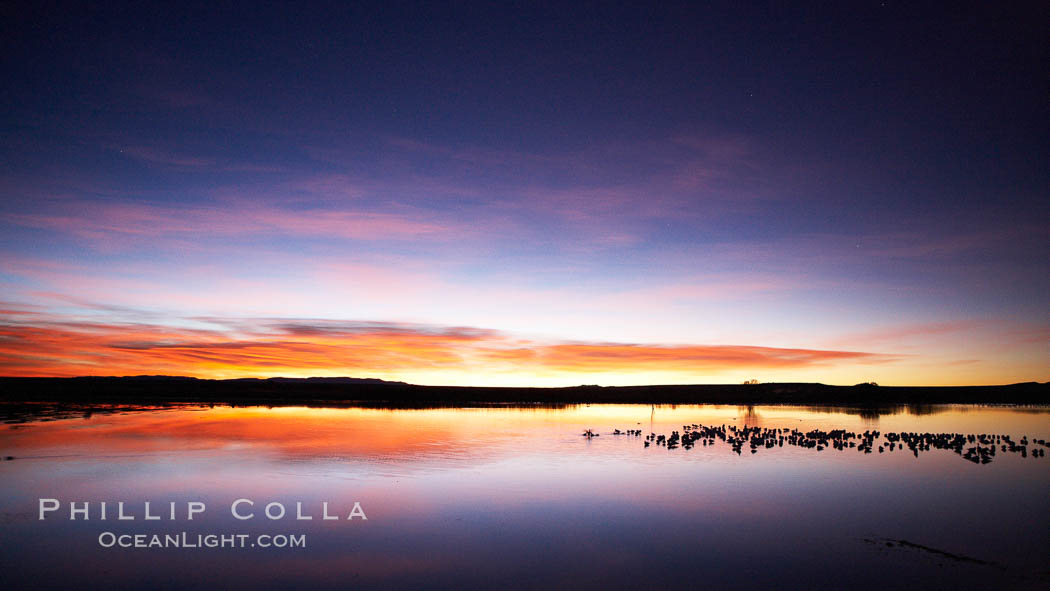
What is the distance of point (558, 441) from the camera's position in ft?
97.5

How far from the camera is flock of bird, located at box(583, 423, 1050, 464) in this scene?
26983mm

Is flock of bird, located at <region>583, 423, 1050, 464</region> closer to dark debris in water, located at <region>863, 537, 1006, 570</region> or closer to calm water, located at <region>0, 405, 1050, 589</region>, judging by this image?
calm water, located at <region>0, 405, 1050, 589</region>

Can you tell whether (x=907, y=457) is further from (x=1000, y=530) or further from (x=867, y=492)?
(x=1000, y=530)

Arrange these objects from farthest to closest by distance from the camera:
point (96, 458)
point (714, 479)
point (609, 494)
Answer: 1. point (96, 458)
2. point (714, 479)
3. point (609, 494)

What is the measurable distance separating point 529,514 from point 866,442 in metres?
22.0

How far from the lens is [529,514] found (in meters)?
14.9

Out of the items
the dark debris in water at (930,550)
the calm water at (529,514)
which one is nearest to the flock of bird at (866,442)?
the calm water at (529,514)

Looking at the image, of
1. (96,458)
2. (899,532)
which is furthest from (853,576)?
(96,458)

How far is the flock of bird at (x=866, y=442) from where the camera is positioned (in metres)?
27.0

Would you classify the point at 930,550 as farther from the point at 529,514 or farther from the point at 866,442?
the point at 866,442

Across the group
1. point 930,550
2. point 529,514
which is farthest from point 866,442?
point 529,514

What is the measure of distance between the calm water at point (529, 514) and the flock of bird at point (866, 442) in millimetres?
682

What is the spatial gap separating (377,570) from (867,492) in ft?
49.4

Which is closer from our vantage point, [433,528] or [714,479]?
[433,528]
